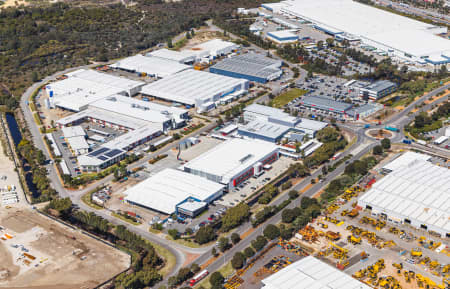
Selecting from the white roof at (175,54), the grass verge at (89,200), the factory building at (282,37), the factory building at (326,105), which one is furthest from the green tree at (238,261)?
the factory building at (282,37)

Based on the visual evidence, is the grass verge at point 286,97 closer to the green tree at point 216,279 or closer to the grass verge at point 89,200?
the grass verge at point 89,200

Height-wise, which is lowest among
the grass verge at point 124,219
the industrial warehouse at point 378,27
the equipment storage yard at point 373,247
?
the grass verge at point 124,219

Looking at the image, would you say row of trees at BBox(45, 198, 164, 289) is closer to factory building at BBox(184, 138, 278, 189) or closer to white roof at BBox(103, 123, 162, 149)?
factory building at BBox(184, 138, 278, 189)

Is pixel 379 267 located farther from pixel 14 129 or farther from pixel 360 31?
pixel 360 31

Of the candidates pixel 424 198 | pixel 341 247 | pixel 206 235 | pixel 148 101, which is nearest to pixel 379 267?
pixel 341 247

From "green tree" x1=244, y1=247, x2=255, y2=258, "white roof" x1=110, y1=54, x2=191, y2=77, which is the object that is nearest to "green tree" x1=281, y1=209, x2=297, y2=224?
"green tree" x1=244, y1=247, x2=255, y2=258

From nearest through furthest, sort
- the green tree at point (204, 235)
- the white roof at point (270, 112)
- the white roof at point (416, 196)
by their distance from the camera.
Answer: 1. the green tree at point (204, 235)
2. the white roof at point (416, 196)
3. the white roof at point (270, 112)

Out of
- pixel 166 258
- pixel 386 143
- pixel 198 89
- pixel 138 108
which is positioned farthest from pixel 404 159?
pixel 138 108

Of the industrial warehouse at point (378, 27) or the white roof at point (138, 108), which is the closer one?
the white roof at point (138, 108)
